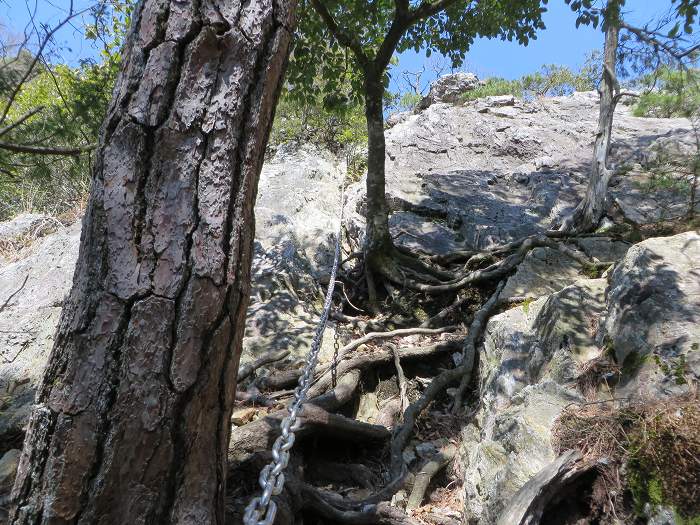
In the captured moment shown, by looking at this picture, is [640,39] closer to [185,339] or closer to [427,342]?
[427,342]

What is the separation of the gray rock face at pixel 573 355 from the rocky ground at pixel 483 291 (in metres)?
0.01

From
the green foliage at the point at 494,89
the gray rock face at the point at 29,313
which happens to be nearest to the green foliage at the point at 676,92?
the gray rock face at the point at 29,313

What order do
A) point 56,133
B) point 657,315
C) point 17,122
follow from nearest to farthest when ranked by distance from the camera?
point 657,315
point 17,122
point 56,133

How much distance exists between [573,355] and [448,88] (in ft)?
34.8

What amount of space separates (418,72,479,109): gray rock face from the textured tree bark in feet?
38.2

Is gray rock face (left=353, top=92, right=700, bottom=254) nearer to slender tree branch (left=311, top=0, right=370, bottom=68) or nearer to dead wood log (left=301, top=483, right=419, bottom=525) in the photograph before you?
slender tree branch (left=311, top=0, right=370, bottom=68)

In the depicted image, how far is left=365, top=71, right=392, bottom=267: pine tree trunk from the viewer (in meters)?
5.49

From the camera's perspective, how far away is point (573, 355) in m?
3.01

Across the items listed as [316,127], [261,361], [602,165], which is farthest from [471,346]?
[316,127]

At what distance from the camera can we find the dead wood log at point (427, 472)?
116 inches

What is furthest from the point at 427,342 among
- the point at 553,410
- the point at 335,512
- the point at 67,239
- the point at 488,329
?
the point at 67,239

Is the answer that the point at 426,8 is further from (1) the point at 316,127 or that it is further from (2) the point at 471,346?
(1) the point at 316,127

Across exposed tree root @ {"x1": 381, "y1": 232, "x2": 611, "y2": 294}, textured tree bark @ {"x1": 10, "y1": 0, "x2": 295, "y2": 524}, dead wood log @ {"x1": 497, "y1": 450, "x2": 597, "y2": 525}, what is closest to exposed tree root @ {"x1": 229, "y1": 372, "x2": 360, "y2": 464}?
textured tree bark @ {"x1": 10, "y1": 0, "x2": 295, "y2": 524}

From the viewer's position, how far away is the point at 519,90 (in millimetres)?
13852
